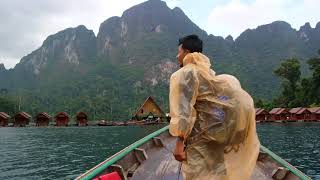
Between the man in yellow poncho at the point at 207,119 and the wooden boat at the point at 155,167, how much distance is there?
2.34m

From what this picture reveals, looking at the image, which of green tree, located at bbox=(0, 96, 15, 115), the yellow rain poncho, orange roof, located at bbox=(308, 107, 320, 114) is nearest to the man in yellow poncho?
the yellow rain poncho

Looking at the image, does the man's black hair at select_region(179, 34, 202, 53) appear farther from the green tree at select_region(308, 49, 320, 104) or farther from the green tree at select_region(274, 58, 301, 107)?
the green tree at select_region(274, 58, 301, 107)

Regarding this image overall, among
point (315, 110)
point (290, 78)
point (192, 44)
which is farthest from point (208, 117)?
point (290, 78)

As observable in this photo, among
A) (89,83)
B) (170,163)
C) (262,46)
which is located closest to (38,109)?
(89,83)

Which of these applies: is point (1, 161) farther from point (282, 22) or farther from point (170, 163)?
point (282, 22)

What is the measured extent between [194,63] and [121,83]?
155 m

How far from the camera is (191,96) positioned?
3209mm

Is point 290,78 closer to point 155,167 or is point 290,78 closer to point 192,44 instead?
point 155,167

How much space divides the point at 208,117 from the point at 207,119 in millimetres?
18

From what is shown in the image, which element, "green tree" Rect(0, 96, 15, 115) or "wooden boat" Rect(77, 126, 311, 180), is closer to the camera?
"wooden boat" Rect(77, 126, 311, 180)

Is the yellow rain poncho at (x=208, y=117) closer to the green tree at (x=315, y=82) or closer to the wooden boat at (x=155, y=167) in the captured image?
the wooden boat at (x=155, y=167)

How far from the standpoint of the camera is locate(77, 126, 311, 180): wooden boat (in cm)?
651

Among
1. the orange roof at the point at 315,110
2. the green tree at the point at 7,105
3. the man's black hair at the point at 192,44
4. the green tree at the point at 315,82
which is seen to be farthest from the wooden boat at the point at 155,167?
the green tree at the point at 7,105

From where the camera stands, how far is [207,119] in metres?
3.30
